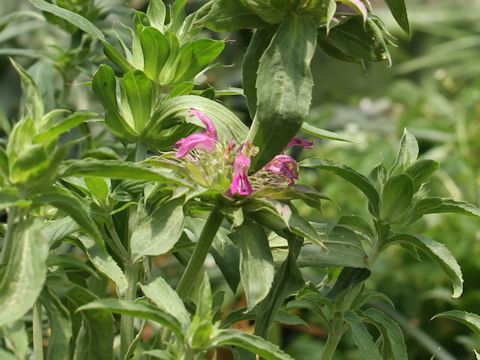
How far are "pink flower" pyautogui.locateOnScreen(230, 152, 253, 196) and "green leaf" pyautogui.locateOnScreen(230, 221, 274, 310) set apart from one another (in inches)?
0.9

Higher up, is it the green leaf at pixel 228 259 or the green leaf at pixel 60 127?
the green leaf at pixel 60 127

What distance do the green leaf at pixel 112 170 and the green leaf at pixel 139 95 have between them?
4.3 inches

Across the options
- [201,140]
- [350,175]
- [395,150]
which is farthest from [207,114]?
[395,150]

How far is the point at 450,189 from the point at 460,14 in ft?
5.81

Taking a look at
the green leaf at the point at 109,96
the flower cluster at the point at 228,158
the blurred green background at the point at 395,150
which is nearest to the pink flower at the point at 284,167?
the flower cluster at the point at 228,158

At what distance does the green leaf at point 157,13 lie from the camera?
27.2 inches

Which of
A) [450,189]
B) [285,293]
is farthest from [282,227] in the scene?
[450,189]

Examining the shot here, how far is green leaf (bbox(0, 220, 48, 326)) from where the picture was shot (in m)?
0.47

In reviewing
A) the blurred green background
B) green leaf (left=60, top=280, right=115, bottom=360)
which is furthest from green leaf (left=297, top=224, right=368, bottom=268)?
the blurred green background

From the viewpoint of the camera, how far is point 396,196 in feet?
2.17

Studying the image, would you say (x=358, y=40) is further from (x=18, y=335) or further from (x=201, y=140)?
(x=18, y=335)

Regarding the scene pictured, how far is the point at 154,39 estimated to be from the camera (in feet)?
2.09

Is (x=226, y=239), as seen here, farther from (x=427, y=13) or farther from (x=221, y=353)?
(x=427, y=13)

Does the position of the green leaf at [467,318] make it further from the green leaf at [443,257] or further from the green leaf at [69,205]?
the green leaf at [69,205]
